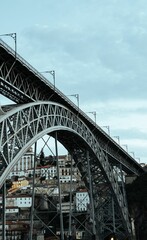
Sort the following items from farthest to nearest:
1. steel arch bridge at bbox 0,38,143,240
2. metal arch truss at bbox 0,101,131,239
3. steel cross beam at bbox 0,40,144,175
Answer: steel cross beam at bbox 0,40,144,175
steel arch bridge at bbox 0,38,143,240
metal arch truss at bbox 0,101,131,239

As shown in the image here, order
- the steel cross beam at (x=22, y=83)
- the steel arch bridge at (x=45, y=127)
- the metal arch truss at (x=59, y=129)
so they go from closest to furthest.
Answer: the metal arch truss at (x=59, y=129) → the steel arch bridge at (x=45, y=127) → the steel cross beam at (x=22, y=83)

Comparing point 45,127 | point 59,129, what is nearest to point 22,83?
point 45,127

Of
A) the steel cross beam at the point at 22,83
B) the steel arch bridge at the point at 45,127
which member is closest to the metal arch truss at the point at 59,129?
the steel arch bridge at the point at 45,127

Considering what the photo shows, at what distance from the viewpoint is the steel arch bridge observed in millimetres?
24953

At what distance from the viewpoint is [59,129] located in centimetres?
3409

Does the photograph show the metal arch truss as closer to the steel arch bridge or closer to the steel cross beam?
the steel arch bridge

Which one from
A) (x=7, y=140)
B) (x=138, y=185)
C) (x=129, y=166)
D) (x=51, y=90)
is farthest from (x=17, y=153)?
(x=138, y=185)

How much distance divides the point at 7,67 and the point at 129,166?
50.1 meters

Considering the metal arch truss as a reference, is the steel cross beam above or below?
above

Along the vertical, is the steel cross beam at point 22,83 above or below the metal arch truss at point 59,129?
above

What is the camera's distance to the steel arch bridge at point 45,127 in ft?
81.9

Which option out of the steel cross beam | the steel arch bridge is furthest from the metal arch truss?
the steel cross beam

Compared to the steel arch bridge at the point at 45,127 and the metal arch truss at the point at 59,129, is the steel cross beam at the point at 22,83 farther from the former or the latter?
the metal arch truss at the point at 59,129

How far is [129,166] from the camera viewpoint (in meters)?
72.9
